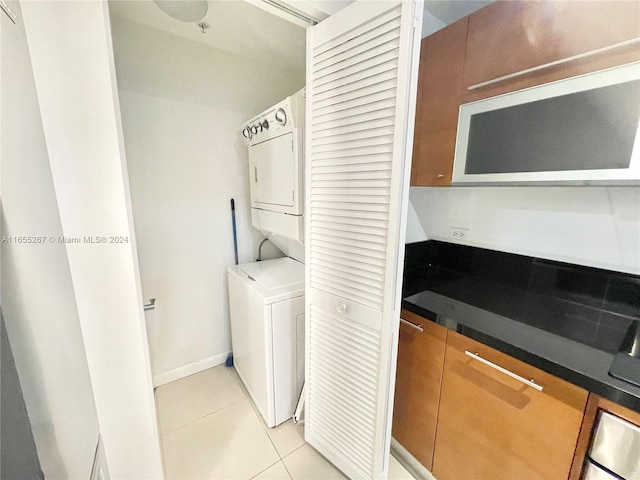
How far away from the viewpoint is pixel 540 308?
123cm

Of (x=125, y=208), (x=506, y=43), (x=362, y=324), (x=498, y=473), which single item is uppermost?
(x=506, y=43)

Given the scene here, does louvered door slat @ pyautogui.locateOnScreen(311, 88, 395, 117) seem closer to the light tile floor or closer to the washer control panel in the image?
the washer control panel

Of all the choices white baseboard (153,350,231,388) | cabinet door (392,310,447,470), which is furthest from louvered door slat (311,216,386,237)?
white baseboard (153,350,231,388)

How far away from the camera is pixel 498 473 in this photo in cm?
104

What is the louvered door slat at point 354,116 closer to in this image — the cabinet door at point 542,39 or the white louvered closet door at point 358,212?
the white louvered closet door at point 358,212

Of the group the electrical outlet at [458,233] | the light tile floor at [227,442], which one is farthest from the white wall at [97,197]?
the electrical outlet at [458,233]

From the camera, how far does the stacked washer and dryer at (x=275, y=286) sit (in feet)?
4.85

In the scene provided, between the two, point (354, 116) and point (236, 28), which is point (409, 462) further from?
point (236, 28)

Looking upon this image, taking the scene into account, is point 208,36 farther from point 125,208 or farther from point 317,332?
point 317,332

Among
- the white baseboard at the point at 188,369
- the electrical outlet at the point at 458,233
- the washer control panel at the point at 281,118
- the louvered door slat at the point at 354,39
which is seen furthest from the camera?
the white baseboard at the point at 188,369

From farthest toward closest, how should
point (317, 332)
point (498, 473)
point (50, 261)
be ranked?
point (317, 332)
point (498, 473)
point (50, 261)

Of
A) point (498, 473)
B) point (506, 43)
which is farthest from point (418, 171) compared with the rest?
point (498, 473)

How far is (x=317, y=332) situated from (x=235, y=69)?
204 cm

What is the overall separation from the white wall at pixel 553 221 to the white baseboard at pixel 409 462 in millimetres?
1295
